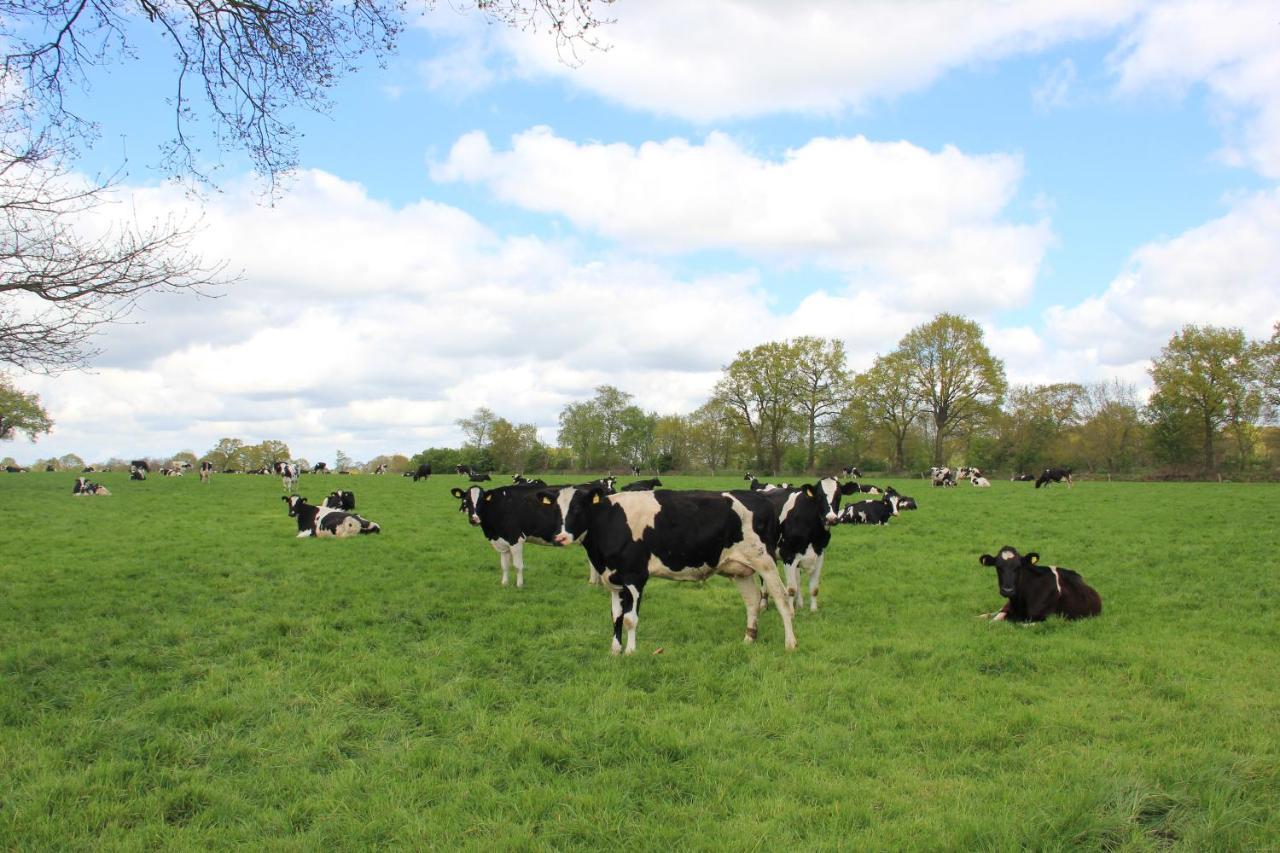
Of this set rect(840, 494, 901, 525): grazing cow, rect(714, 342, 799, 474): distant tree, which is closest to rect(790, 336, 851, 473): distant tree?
rect(714, 342, 799, 474): distant tree

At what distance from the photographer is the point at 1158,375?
59375mm

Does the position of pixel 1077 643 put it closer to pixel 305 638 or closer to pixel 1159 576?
pixel 1159 576

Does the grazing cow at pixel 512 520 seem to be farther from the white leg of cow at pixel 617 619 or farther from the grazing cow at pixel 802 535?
the white leg of cow at pixel 617 619

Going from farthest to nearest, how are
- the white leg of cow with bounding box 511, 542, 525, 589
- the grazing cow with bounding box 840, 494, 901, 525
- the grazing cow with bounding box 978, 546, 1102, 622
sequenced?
the grazing cow with bounding box 840, 494, 901, 525 → the white leg of cow with bounding box 511, 542, 525, 589 → the grazing cow with bounding box 978, 546, 1102, 622

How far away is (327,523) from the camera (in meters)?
18.4

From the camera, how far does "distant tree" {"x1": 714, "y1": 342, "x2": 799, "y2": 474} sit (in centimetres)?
6975

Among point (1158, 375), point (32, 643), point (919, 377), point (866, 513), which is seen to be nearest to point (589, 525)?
point (32, 643)

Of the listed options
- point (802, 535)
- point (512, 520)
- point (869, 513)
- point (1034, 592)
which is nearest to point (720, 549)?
point (802, 535)

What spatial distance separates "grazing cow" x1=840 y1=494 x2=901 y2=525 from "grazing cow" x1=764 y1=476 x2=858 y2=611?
1200cm

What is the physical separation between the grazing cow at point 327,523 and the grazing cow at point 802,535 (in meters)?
12.0

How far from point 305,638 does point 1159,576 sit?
1424 cm

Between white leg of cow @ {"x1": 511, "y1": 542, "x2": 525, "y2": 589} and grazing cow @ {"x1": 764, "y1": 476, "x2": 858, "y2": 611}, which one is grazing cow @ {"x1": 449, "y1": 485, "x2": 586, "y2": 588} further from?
grazing cow @ {"x1": 764, "y1": 476, "x2": 858, "y2": 611}

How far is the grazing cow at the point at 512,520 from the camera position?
12.8 m

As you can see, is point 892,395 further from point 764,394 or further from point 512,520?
point 512,520
